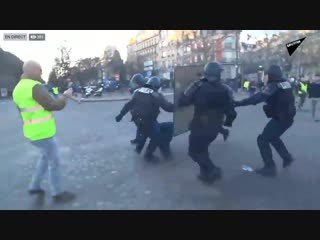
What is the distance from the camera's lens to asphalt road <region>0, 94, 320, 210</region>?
4207 millimetres

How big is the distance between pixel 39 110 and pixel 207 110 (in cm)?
223

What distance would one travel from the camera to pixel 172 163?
6.12m

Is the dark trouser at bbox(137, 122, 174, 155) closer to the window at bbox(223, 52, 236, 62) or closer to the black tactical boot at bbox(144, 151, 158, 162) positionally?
the black tactical boot at bbox(144, 151, 158, 162)

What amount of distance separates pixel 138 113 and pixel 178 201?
8.11ft

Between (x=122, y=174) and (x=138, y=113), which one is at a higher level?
(x=138, y=113)

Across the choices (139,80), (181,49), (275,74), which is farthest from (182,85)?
(181,49)

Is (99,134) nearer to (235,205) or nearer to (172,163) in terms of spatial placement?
(172,163)

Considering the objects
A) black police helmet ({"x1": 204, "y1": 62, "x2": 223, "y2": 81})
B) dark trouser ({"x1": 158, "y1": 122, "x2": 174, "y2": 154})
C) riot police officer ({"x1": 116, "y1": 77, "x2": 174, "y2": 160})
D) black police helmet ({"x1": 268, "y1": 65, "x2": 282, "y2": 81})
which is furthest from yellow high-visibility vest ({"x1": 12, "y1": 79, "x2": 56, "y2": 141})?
black police helmet ({"x1": 268, "y1": 65, "x2": 282, "y2": 81})

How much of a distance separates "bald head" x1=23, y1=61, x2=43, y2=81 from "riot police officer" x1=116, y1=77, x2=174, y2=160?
7.68 feet

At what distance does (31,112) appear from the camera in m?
4.20

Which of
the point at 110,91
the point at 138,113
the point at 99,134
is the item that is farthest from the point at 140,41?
the point at 138,113

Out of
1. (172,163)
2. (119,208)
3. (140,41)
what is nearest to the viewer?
(119,208)

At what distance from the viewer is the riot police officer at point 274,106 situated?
202 inches

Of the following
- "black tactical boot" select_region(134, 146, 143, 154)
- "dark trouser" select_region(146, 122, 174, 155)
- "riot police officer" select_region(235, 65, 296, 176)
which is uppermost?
"riot police officer" select_region(235, 65, 296, 176)
